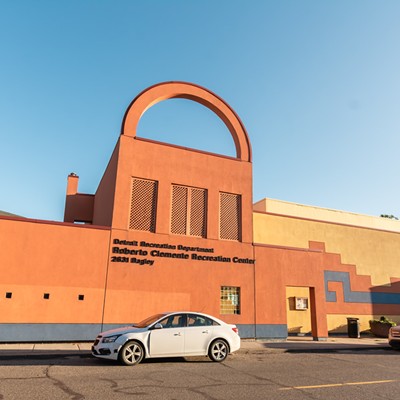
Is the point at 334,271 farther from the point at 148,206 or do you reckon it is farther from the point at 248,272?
the point at 148,206

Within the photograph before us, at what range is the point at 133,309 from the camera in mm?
14406

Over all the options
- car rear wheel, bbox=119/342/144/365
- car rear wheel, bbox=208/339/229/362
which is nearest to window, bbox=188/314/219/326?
car rear wheel, bbox=208/339/229/362

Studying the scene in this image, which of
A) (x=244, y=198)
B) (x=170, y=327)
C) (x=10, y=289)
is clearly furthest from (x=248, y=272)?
(x=10, y=289)

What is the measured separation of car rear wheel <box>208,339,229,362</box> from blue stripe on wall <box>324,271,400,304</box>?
12.3 metres

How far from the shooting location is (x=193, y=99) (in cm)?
1923

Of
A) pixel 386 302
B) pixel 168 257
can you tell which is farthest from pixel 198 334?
pixel 386 302

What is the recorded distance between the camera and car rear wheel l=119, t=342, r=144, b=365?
30.5 feet

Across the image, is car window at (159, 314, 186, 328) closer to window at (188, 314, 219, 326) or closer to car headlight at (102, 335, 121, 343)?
window at (188, 314, 219, 326)

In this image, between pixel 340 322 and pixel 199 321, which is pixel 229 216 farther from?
pixel 340 322

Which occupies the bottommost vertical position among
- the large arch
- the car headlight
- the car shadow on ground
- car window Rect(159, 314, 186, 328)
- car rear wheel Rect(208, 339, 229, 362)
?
the car shadow on ground

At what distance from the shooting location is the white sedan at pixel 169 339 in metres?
9.43

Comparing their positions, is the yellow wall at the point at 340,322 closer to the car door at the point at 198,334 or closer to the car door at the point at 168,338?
the car door at the point at 198,334

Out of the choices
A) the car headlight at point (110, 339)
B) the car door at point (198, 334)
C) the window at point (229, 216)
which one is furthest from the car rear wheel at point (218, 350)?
the window at point (229, 216)

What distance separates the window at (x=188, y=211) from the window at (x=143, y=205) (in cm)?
92
